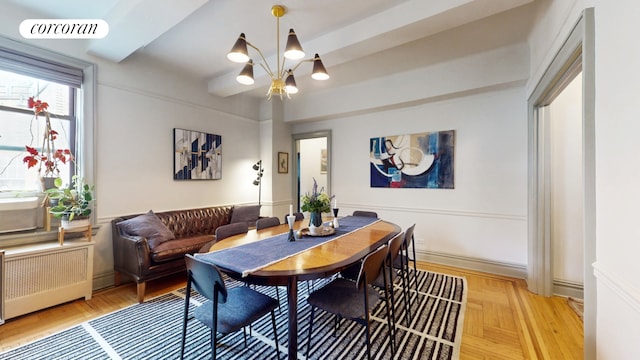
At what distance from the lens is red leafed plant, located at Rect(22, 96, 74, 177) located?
2627 millimetres

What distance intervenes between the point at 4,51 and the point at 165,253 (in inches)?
96.2

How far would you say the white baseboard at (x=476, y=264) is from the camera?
3.30 metres

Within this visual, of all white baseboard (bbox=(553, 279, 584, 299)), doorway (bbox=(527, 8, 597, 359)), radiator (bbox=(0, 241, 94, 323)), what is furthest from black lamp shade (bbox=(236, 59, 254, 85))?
white baseboard (bbox=(553, 279, 584, 299))

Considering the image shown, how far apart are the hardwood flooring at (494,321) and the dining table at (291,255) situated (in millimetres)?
1067

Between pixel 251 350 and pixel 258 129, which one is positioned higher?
pixel 258 129

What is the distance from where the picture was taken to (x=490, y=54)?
126 inches

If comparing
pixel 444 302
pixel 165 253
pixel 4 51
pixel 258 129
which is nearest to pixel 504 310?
pixel 444 302

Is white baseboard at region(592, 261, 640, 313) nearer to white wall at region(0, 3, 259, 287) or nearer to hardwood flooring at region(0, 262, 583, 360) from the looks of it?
hardwood flooring at region(0, 262, 583, 360)

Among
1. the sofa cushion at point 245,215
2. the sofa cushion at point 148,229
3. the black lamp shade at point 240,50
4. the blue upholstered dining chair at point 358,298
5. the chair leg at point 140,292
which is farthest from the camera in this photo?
the sofa cushion at point 245,215

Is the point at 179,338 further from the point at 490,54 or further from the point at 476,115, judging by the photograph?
the point at 490,54

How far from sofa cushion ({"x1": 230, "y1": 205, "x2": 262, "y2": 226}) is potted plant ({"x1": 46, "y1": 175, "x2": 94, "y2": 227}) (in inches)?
70.6

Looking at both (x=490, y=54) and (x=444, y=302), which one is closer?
(x=444, y=302)

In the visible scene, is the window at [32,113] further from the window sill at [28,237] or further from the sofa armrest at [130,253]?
the sofa armrest at [130,253]

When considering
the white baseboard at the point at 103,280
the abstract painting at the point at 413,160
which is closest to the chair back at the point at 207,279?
the white baseboard at the point at 103,280
